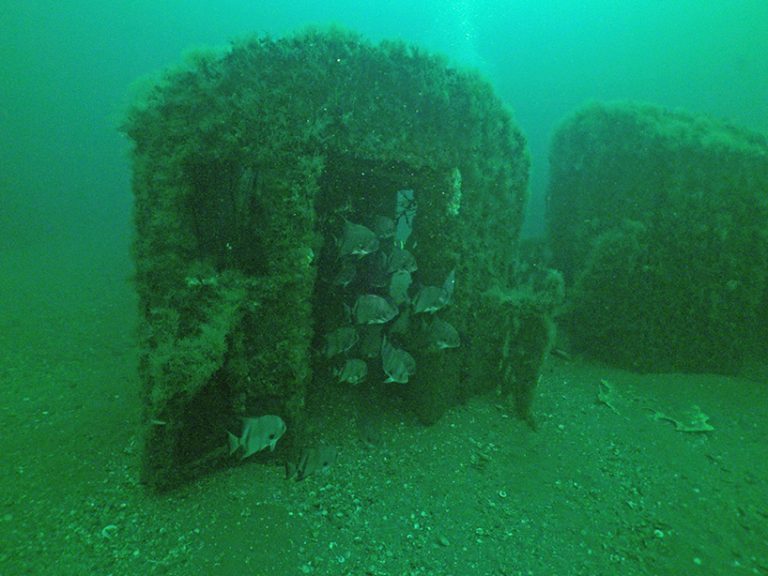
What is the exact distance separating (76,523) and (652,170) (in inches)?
313

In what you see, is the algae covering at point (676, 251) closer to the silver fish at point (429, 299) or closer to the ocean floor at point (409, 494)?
the ocean floor at point (409, 494)

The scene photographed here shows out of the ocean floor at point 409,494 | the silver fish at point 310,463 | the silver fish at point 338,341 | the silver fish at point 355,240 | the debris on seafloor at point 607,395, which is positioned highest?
the silver fish at point 355,240

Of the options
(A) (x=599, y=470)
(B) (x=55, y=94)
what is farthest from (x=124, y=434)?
(B) (x=55, y=94)

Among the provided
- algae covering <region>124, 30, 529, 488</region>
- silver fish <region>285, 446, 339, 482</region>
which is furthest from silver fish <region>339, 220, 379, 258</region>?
silver fish <region>285, 446, 339, 482</region>

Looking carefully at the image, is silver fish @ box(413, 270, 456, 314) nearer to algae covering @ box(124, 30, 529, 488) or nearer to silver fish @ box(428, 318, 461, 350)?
algae covering @ box(124, 30, 529, 488)

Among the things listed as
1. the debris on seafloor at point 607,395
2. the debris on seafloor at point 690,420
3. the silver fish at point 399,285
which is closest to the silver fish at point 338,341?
the silver fish at point 399,285

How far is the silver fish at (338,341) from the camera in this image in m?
4.03

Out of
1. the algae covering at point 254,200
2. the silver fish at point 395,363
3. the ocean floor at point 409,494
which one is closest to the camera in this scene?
the ocean floor at point 409,494

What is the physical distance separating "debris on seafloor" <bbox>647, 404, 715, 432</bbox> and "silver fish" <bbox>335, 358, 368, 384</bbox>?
388 centimetres

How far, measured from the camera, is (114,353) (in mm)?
6273

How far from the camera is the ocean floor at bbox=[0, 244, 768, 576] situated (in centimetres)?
296

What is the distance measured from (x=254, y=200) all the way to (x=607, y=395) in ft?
16.4

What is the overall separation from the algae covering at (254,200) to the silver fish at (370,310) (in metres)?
0.02

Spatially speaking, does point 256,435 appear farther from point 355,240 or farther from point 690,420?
point 690,420
